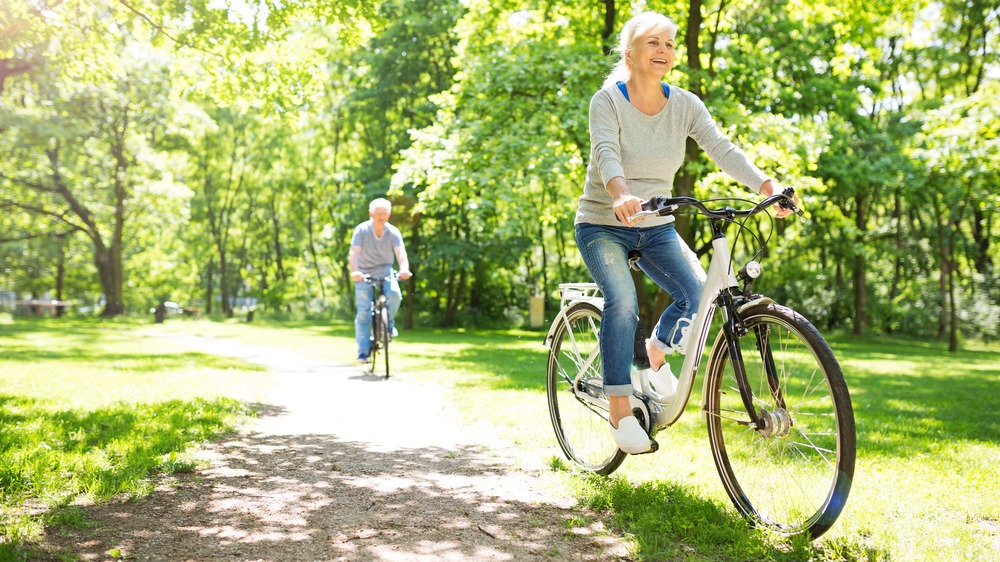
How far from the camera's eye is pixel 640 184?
3.52 metres

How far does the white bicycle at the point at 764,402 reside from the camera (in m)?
2.65

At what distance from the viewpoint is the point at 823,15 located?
1513 centimetres

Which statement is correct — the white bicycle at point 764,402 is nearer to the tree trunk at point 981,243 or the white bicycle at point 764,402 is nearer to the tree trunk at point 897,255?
the tree trunk at point 897,255

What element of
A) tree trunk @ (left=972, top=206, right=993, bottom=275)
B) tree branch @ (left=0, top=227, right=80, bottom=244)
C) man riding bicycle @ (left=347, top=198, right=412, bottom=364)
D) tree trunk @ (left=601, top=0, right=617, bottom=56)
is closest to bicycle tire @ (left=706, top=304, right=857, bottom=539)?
man riding bicycle @ (left=347, top=198, right=412, bottom=364)

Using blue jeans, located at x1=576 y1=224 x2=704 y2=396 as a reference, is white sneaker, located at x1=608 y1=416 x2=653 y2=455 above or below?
below

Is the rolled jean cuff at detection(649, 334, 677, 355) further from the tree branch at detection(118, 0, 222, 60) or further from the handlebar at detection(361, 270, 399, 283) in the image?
the tree branch at detection(118, 0, 222, 60)

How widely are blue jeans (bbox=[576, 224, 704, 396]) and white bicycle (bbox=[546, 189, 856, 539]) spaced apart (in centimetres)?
19

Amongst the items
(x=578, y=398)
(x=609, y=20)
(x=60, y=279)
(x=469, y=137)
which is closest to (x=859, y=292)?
(x=609, y=20)

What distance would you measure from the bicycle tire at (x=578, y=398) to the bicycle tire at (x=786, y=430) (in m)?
→ 0.77

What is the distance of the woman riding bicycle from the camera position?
135 inches

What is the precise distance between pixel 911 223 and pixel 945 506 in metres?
32.8

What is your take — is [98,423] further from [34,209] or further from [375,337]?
[34,209]

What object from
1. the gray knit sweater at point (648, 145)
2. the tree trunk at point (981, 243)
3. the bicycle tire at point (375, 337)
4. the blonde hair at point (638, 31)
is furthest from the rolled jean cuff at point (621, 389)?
the tree trunk at point (981, 243)

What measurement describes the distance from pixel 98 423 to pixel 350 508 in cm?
277
